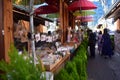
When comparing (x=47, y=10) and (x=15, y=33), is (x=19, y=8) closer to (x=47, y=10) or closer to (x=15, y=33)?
(x=15, y=33)

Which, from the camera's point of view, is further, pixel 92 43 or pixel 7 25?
pixel 92 43

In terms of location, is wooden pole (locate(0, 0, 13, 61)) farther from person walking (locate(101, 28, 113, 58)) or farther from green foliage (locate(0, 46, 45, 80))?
person walking (locate(101, 28, 113, 58))

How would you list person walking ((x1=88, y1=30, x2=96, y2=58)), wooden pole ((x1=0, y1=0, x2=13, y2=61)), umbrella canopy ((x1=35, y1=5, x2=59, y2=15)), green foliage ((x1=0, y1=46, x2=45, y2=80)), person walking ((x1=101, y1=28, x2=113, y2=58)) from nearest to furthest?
green foliage ((x1=0, y1=46, x2=45, y2=80)) < wooden pole ((x1=0, y1=0, x2=13, y2=61)) < umbrella canopy ((x1=35, y1=5, x2=59, y2=15)) < person walking ((x1=101, y1=28, x2=113, y2=58)) < person walking ((x1=88, y1=30, x2=96, y2=58))

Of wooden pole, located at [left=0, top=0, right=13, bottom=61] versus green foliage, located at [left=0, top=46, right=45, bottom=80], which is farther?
wooden pole, located at [left=0, top=0, right=13, bottom=61]

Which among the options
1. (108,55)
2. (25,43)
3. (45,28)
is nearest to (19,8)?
(25,43)

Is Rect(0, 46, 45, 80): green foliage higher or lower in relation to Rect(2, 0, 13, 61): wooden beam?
lower

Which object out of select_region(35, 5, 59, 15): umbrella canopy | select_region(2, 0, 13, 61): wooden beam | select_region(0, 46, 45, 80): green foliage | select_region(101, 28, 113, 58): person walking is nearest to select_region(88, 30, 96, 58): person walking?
select_region(101, 28, 113, 58): person walking

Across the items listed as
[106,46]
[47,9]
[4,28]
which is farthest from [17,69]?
[106,46]

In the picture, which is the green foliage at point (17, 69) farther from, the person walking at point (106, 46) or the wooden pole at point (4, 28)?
the person walking at point (106, 46)

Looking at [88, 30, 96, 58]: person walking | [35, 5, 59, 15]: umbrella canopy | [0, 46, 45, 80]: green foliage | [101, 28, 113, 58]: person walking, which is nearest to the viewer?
[0, 46, 45, 80]: green foliage

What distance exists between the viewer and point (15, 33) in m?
4.77

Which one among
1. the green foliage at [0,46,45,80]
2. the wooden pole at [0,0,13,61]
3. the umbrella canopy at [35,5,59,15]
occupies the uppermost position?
the umbrella canopy at [35,5,59,15]

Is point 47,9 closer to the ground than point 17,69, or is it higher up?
higher up

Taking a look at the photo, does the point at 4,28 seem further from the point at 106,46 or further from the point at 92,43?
the point at 92,43
